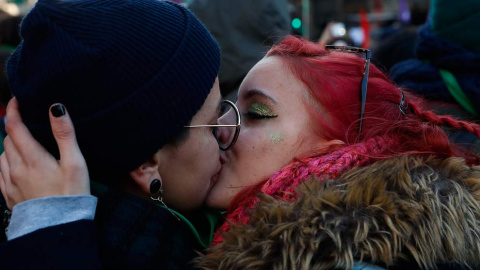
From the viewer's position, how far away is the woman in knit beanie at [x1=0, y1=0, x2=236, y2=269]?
57.1 inches

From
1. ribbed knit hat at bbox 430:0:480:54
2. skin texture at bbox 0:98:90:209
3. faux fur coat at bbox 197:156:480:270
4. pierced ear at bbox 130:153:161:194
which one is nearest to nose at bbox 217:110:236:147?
pierced ear at bbox 130:153:161:194

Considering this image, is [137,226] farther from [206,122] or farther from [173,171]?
[206,122]

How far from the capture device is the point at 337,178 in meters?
1.56

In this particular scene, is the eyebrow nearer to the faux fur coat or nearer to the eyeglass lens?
the eyeglass lens

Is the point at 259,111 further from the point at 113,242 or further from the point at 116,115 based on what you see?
the point at 113,242

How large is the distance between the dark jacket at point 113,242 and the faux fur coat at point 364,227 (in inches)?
6.9

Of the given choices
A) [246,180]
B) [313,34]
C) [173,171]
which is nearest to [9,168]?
[173,171]

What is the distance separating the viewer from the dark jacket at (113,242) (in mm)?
1392

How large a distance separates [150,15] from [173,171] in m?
0.51

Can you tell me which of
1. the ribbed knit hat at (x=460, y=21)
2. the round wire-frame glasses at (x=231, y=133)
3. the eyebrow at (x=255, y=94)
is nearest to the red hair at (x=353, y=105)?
the eyebrow at (x=255, y=94)

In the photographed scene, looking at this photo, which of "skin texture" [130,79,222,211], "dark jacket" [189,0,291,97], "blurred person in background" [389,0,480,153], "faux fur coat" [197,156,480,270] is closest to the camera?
"faux fur coat" [197,156,480,270]

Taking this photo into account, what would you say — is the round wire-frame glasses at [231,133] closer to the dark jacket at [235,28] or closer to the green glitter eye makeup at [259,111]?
the green glitter eye makeup at [259,111]

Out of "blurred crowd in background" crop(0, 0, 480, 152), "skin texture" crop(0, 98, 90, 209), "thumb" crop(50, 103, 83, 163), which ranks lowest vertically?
"blurred crowd in background" crop(0, 0, 480, 152)

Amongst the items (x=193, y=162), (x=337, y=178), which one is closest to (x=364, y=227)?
(x=337, y=178)
